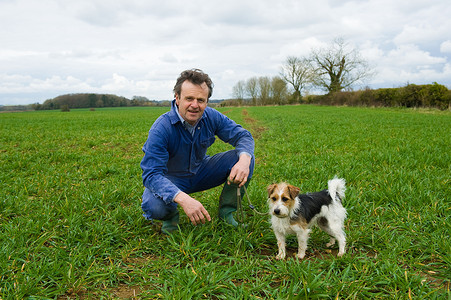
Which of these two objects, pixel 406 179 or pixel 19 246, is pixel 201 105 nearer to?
pixel 19 246

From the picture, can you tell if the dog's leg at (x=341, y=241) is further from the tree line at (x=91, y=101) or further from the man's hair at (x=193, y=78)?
the tree line at (x=91, y=101)

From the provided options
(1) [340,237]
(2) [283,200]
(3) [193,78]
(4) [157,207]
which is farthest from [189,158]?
(1) [340,237]

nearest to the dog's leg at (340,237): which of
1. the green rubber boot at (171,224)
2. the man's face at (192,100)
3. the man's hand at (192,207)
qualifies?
the man's hand at (192,207)

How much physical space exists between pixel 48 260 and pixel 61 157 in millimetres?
6002

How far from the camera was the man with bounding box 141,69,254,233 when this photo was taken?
311 centimetres

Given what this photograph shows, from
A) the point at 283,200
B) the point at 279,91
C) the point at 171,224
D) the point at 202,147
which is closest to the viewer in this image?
the point at 283,200

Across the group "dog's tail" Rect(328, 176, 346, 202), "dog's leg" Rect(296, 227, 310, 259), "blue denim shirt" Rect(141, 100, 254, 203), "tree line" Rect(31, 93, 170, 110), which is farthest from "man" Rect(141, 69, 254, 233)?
"tree line" Rect(31, 93, 170, 110)

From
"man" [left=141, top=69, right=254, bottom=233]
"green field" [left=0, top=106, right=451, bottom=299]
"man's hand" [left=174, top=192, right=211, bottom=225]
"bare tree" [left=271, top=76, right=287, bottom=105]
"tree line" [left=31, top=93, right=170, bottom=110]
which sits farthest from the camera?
"bare tree" [left=271, top=76, right=287, bottom=105]

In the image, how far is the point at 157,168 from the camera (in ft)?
10.4

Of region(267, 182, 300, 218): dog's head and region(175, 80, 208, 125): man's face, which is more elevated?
region(175, 80, 208, 125): man's face

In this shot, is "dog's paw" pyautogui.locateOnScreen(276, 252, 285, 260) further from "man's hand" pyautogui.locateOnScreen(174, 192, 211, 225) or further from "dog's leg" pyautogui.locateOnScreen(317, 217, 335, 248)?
"man's hand" pyautogui.locateOnScreen(174, 192, 211, 225)

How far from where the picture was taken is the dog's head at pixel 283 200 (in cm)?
279

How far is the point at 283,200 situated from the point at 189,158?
145cm

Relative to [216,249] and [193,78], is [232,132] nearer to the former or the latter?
[193,78]
